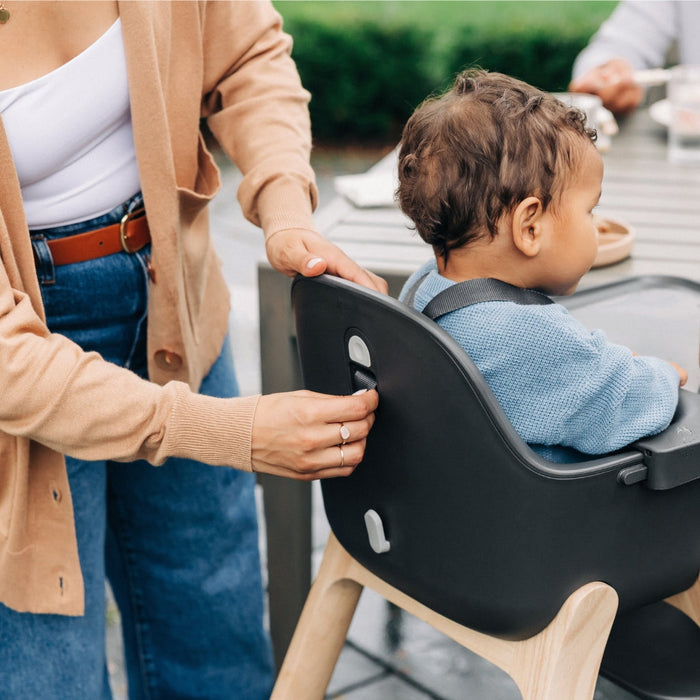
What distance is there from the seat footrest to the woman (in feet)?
1.73

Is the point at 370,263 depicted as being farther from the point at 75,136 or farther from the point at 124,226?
the point at 75,136

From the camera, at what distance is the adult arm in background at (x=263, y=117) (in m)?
1.42

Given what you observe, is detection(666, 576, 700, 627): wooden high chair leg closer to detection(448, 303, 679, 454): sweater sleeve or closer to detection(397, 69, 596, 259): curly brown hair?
detection(448, 303, 679, 454): sweater sleeve

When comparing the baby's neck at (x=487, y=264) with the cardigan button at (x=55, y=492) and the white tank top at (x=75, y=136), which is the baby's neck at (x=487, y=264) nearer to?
the white tank top at (x=75, y=136)

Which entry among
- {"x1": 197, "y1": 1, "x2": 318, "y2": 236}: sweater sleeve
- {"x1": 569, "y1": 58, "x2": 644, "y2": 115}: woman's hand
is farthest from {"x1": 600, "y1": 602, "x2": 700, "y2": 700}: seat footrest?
{"x1": 569, "y1": 58, "x2": 644, "y2": 115}: woman's hand

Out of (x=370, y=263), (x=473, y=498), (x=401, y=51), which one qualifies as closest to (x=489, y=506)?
(x=473, y=498)

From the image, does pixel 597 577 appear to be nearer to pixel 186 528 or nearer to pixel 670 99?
pixel 186 528

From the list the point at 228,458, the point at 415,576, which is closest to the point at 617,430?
the point at 415,576

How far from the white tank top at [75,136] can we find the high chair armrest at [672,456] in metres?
0.74

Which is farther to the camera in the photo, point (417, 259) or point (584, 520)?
point (417, 259)

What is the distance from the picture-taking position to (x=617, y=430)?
44.2 inches

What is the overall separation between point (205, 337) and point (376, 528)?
18.5 inches

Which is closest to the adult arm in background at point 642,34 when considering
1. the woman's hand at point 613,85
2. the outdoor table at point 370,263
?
the woman's hand at point 613,85

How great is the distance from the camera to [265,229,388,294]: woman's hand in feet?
4.18
